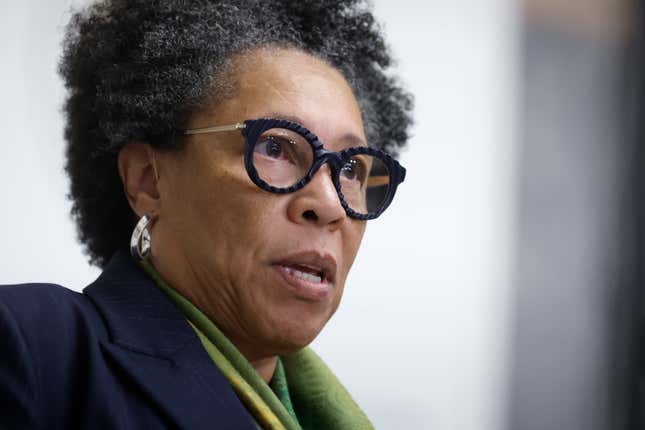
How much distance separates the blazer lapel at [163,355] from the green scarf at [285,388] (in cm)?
5

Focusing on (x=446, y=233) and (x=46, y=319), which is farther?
(x=446, y=233)

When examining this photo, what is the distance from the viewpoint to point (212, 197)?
4.34 feet

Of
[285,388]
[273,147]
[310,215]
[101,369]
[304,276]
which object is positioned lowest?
[285,388]

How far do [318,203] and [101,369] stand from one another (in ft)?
1.45

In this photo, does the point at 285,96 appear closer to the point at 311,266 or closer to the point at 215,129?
the point at 215,129

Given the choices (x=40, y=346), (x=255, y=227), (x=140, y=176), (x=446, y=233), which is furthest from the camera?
(x=446, y=233)

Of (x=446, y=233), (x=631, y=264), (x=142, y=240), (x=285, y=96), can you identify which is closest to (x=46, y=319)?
(x=142, y=240)

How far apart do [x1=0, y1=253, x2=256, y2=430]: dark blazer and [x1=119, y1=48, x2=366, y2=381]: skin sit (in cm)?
12

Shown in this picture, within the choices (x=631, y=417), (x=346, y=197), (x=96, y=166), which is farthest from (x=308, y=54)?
(x=631, y=417)

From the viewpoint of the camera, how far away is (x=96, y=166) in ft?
5.06

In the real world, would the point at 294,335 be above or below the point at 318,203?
below

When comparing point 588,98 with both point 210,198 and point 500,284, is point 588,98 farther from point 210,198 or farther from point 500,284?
point 210,198

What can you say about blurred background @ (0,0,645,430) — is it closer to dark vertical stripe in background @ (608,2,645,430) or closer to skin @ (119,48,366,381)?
dark vertical stripe in background @ (608,2,645,430)

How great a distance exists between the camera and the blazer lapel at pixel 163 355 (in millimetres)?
1113
